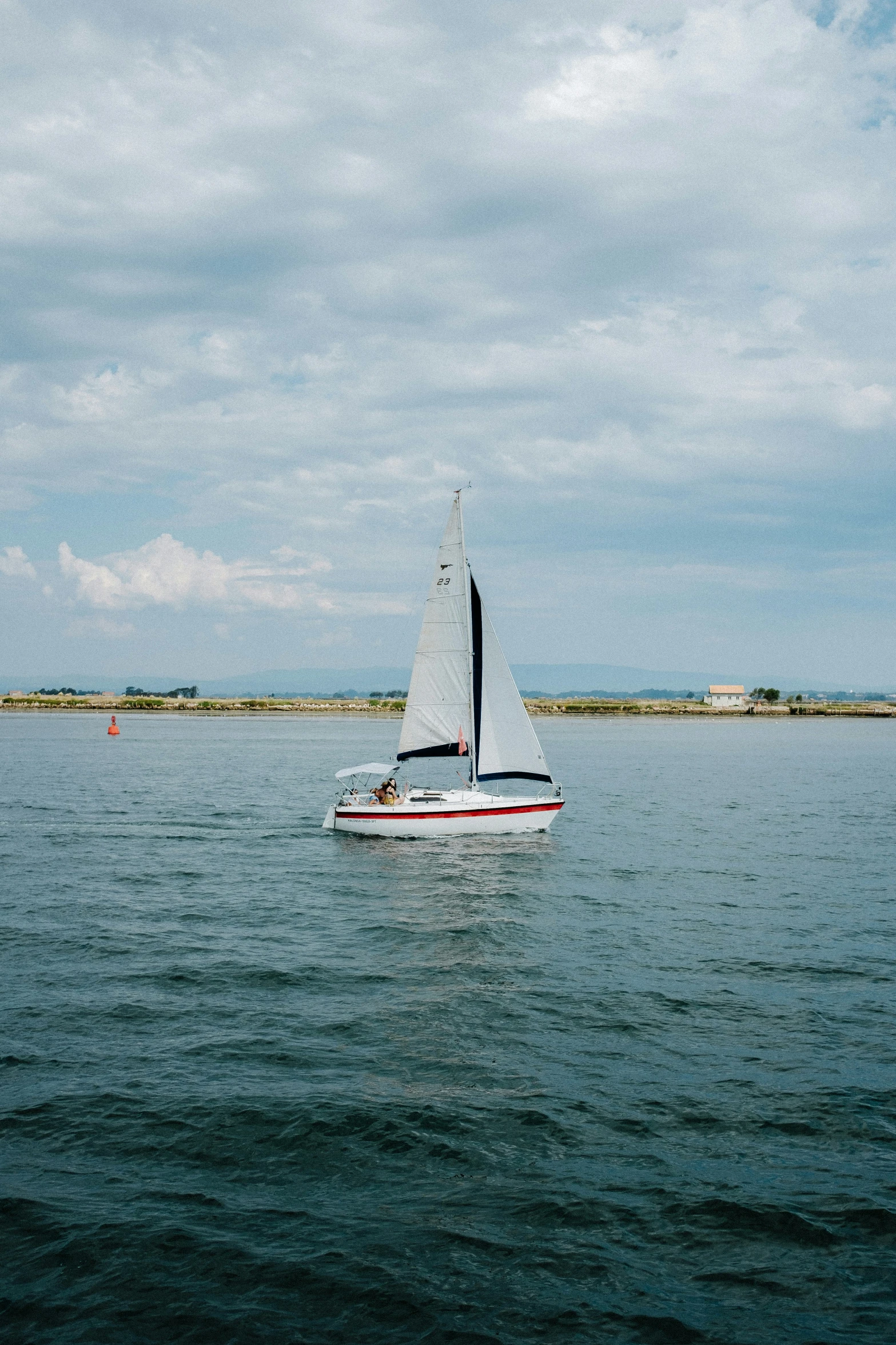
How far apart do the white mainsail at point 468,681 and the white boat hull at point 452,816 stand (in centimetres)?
116

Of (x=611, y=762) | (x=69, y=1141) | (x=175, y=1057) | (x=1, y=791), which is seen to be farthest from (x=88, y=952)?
(x=611, y=762)

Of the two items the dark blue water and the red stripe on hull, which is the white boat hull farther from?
the dark blue water

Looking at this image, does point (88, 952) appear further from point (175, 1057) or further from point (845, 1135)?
point (845, 1135)

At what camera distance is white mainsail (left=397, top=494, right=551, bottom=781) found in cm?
4062

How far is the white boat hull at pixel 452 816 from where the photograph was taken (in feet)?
133

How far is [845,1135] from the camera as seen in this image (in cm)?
1395

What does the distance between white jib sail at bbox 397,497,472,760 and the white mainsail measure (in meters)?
0.03

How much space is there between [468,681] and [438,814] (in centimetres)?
590

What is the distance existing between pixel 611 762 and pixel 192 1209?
269ft

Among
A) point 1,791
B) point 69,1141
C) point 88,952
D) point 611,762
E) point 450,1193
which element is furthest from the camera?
point 611,762

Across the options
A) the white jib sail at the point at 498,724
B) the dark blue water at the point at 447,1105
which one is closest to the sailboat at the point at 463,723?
the white jib sail at the point at 498,724

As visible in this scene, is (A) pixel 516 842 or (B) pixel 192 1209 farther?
(A) pixel 516 842

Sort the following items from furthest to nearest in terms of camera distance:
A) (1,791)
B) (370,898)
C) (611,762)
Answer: (611,762)
(1,791)
(370,898)

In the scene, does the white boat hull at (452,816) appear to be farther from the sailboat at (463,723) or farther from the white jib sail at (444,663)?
the white jib sail at (444,663)
